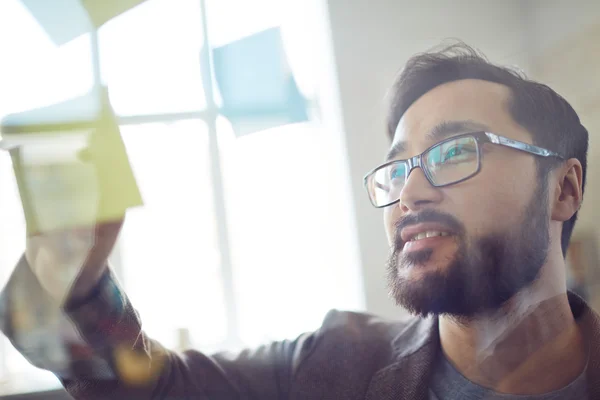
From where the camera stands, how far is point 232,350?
0.53m

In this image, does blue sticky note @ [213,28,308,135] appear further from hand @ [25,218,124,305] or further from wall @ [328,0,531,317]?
hand @ [25,218,124,305]

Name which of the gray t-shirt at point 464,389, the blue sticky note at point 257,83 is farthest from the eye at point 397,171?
the gray t-shirt at point 464,389

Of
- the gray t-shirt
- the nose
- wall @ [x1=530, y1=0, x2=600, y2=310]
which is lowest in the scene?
the gray t-shirt

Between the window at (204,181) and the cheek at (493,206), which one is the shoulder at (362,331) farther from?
→ the cheek at (493,206)

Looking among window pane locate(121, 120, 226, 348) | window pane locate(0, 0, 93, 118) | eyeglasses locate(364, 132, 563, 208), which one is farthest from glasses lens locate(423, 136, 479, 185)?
window pane locate(0, 0, 93, 118)

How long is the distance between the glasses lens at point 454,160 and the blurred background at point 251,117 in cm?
6

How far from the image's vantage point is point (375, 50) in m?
0.48

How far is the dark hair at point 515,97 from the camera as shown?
17.6 inches

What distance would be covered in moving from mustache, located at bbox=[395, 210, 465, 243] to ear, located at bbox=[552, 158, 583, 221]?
91mm

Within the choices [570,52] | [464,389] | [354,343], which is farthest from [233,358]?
[570,52]

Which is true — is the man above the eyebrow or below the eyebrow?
below

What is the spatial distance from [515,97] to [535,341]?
9.5 inches

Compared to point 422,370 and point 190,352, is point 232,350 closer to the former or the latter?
point 190,352

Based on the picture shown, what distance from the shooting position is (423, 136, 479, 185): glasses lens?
0.47m
